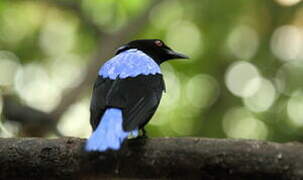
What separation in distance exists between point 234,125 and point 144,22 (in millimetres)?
2239

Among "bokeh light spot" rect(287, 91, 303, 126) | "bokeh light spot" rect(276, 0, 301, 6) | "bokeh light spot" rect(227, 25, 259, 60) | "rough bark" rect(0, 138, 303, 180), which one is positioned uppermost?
"rough bark" rect(0, 138, 303, 180)

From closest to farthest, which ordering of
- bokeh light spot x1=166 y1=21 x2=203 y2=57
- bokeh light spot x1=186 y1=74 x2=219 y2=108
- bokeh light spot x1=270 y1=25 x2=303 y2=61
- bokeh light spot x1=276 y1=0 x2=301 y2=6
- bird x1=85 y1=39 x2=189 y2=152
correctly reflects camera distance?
bird x1=85 y1=39 x2=189 y2=152, bokeh light spot x1=276 y1=0 x2=301 y2=6, bokeh light spot x1=270 y1=25 x2=303 y2=61, bokeh light spot x1=186 y1=74 x2=219 y2=108, bokeh light spot x1=166 y1=21 x2=203 y2=57

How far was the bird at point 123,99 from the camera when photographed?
352cm

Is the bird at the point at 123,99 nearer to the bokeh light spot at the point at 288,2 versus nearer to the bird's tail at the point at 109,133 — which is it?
the bird's tail at the point at 109,133

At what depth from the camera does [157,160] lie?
3.58m

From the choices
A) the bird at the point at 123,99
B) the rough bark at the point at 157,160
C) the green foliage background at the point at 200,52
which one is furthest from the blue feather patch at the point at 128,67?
the green foliage background at the point at 200,52

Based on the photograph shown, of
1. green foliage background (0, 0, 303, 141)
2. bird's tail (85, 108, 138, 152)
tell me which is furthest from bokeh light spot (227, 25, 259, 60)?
bird's tail (85, 108, 138, 152)

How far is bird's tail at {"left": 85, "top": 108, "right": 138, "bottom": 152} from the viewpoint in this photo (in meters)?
3.38

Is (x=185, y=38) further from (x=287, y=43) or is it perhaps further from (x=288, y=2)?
(x=288, y=2)

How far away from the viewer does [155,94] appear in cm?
429

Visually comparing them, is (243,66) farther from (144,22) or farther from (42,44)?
(42,44)

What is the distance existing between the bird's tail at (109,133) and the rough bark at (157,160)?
0.08 meters

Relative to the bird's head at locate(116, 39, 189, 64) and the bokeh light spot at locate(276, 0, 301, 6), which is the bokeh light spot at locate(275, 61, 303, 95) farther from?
the bird's head at locate(116, 39, 189, 64)

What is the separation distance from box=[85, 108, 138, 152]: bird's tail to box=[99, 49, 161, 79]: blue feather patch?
0.61 meters
